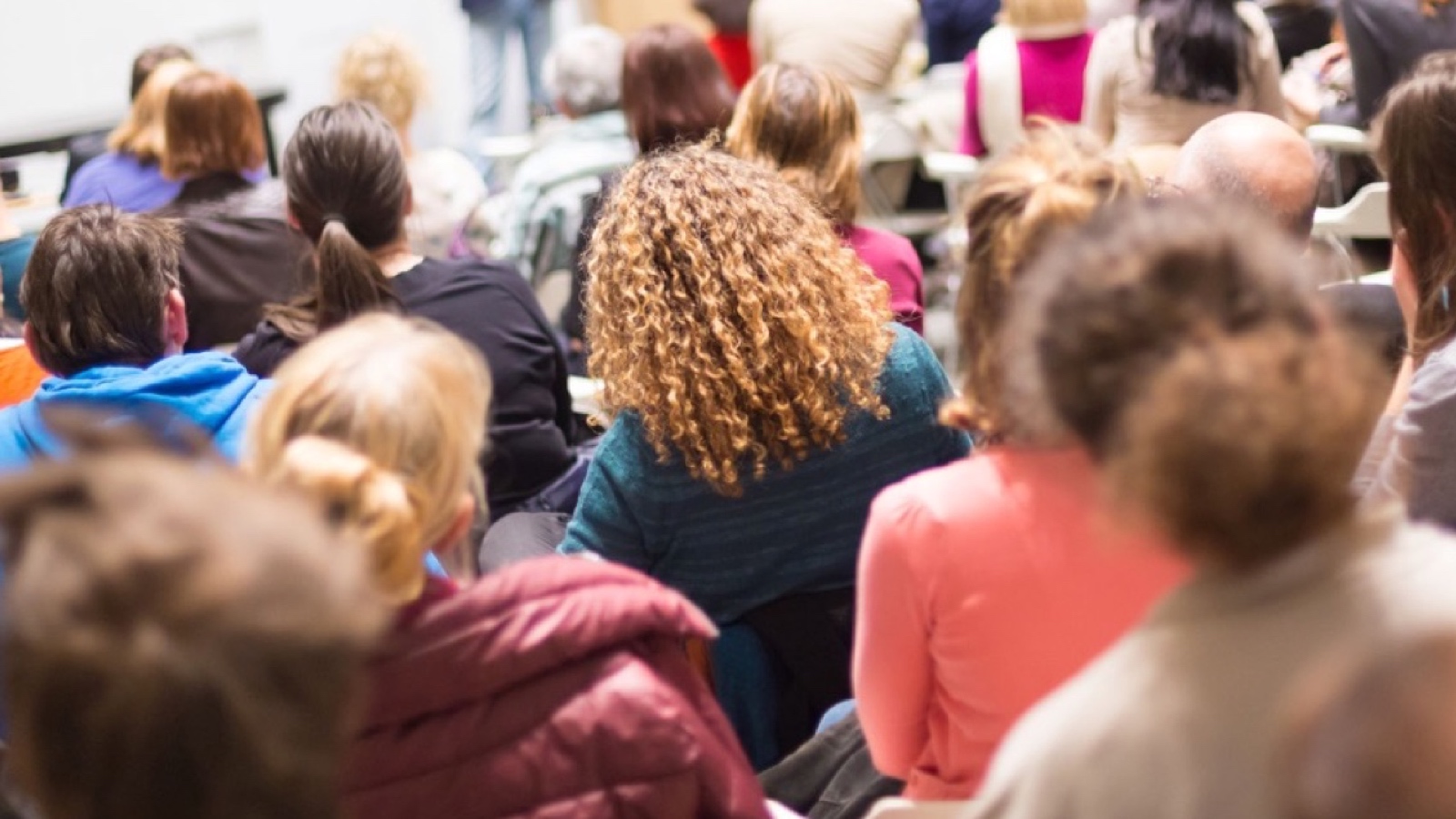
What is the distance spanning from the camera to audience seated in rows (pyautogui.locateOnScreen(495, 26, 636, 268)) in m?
4.25

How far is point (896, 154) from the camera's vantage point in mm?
4957

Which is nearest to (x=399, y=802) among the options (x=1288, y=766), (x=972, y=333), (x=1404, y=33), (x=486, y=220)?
(x=972, y=333)

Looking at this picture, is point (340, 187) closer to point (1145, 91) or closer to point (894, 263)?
point (894, 263)

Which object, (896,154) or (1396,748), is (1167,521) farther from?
(896,154)

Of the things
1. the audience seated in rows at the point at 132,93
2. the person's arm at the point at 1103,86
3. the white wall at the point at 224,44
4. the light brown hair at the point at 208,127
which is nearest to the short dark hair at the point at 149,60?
the audience seated in rows at the point at 132,93

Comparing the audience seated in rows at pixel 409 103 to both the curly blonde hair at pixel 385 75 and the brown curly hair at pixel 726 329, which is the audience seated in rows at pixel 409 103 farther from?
the brown curly hair at pixel 726 329

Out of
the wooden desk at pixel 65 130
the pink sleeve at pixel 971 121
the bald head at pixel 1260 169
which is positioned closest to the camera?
the bald head at pixel 1260 169

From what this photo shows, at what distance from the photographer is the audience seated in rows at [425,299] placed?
2834 millimetres

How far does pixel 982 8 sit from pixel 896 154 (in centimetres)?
90

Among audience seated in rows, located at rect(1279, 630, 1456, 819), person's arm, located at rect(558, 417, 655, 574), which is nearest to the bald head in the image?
person's arm, located at rect(558, 417, 655, 574)

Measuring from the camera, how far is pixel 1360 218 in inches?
137

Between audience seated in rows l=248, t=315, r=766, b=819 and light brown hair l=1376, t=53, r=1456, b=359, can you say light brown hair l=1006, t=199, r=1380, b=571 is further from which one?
light brown hair l=1376, t=53, r=1456, b=359

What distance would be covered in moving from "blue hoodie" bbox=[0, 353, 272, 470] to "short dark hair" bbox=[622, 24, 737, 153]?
1585 mm

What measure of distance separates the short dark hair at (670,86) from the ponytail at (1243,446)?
2765 mm
